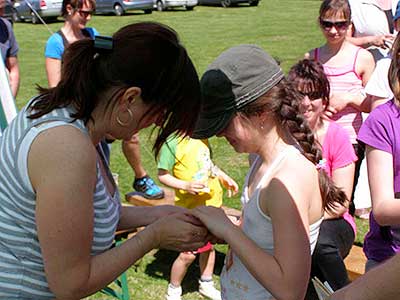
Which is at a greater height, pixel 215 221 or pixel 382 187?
pixel 215 221

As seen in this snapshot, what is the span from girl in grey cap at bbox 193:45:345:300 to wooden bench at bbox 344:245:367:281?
198 centimetres

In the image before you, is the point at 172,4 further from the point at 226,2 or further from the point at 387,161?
the point at 387,161

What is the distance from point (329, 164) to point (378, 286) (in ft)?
7.23

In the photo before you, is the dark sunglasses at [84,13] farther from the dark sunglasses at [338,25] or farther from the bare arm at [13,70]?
the dark sunglasses at [338,25]

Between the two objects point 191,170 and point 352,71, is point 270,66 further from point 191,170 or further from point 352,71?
point 352,71

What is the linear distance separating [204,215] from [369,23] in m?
3.77

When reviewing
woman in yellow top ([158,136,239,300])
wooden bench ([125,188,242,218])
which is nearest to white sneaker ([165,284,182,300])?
woman in yellow top ([158,136,239,300])

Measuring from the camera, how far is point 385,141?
8.29 ft

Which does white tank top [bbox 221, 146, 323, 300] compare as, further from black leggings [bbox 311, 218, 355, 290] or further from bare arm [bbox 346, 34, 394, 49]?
bare arm [bbox 346, 34, 394, 49]

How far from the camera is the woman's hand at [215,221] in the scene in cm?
206

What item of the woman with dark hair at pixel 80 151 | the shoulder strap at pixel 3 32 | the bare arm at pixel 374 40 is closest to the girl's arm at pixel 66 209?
the woman with dark hair at pixel 80 151

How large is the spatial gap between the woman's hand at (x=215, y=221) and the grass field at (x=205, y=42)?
0.28m

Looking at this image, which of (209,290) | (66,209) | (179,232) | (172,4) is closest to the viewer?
(66,209)

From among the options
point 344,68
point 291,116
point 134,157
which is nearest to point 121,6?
point 134,157
